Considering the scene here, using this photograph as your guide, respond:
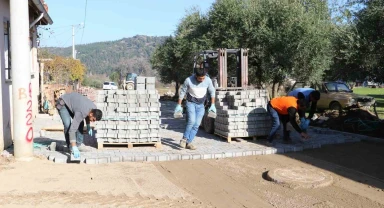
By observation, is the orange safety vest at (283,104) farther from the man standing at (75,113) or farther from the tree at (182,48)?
the tree at (182,48)

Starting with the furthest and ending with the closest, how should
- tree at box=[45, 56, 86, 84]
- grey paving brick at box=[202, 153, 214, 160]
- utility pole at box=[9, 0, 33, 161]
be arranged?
tree at box=[45, 56, 86, 84]
grey paving brick at box=[202, 153, 214, 160]
utility pole at box=[9, 0, 33, 161]

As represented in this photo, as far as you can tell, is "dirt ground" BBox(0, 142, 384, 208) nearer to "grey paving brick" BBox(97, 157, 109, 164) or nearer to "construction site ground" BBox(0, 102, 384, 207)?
"construction site ground" BBox(0, 102, 384, 207)

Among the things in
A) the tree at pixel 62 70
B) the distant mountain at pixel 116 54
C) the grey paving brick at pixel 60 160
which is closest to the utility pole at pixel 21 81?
the grey paving brick at pixel 60 160

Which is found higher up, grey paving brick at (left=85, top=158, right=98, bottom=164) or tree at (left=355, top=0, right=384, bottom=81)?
tree at (left=355, top=0, right=384, bottom=81)

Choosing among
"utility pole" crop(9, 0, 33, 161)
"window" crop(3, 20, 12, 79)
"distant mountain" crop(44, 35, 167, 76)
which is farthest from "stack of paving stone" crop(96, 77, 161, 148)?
"distant mountain" crop(44, 35, 167, 76)

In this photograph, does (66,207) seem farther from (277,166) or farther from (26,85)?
(277,166)

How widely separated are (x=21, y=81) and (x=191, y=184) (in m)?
3.89

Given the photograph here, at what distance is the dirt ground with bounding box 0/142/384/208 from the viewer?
206 inches

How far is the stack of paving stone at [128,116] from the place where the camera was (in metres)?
8.66

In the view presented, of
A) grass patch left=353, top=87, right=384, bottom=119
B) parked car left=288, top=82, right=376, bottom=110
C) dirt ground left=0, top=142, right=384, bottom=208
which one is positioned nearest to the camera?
dirt ground left=0, top=142, right=384, bottom=208

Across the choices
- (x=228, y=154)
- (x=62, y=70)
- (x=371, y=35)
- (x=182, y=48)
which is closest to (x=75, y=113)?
(x=228, y=154)

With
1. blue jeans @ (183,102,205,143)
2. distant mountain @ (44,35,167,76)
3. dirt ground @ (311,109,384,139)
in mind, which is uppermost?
distant mountain @ (44,35,167,76)

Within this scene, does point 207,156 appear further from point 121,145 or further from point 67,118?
point 67,118

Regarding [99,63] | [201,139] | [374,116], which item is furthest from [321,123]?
[99,63]
